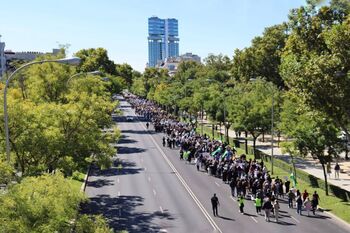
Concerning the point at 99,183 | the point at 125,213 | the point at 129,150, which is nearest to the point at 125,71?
the point at 129,150

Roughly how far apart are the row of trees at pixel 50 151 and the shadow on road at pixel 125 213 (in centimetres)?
257

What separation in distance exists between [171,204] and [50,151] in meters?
9.04

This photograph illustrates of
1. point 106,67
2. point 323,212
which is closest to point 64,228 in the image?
point 323,212

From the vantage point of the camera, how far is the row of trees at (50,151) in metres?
11.1

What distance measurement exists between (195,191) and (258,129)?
17878 mm

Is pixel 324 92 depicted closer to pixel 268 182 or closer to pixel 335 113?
pixel 335 113

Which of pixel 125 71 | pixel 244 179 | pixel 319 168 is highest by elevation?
pixel 125 71

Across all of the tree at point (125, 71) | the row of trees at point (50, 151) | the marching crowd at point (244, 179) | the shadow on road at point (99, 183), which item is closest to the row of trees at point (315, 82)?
the marching crowd at point (244, 179)

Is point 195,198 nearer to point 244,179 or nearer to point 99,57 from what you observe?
point 244,179

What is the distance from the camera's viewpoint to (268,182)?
28.5 m

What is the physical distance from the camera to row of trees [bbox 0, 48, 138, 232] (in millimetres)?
11117

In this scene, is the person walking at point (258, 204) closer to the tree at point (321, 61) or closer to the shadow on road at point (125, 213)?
the shadow on road at point (125, 213)

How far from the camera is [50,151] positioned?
2147 cm

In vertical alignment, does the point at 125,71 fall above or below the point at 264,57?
above
